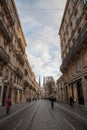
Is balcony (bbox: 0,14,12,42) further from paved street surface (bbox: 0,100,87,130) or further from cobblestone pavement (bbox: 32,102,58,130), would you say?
cobblestone pavement (bbox: 32,102,58,130)

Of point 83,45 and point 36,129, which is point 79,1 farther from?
point 36,129

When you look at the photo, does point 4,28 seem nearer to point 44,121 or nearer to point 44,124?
point 44,121

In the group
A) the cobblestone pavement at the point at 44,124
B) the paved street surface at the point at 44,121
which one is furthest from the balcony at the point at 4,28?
the cobblestone pavement at the point at 44,124

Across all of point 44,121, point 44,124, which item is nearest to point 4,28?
point 44,121

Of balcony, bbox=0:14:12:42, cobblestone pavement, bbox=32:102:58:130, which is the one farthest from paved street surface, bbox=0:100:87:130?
balcony, bbox=0:14:12:42

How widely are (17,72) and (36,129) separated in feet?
74.5

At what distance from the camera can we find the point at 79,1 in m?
20.1

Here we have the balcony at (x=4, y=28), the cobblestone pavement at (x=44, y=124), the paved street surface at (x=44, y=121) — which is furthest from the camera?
the balcony at (x=4, y=28)

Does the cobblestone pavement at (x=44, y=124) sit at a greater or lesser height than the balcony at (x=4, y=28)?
lesser

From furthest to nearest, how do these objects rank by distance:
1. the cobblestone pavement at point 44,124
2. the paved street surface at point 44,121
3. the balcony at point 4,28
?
the balcony at point 4,28 < the paved street surface at point 44,121 < the cobblestone pavement at point 44,124

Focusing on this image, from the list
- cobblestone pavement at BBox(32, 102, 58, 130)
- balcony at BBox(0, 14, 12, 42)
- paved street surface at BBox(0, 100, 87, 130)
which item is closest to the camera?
cobblestone pavement at BBox(32, 102, 58, 130)

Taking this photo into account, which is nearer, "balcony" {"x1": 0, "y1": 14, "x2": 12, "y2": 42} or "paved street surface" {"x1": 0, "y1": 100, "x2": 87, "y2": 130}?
"paved street surface" {"x1": 0, "y1": 100, "x2": 87, "y2": 130}

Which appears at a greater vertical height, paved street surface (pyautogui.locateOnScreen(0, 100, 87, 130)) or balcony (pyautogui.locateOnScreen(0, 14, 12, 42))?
balcony (pyautogui.locateOnScreen(0, 14, 12, 42))

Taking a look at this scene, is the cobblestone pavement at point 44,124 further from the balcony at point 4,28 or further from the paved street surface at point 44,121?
the balcony at point 4,28
